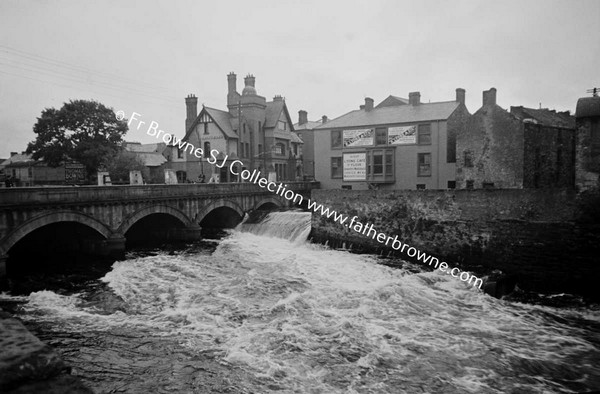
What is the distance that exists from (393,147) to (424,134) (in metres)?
2.97

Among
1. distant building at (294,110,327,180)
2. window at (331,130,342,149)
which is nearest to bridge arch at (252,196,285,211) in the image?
window at (331,130,342,149)

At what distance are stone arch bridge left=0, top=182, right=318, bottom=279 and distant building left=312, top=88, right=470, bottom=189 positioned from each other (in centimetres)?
827

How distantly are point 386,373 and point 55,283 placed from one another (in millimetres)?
17469

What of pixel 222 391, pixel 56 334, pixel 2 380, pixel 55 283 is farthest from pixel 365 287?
pixel 2 380

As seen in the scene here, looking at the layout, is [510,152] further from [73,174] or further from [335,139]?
[73,174]

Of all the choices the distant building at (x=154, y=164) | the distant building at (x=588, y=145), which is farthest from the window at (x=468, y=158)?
the distant building at (x=154, y=164)

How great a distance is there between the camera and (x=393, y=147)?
1489 inches

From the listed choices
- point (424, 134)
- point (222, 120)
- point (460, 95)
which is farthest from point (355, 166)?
point (222, 120)

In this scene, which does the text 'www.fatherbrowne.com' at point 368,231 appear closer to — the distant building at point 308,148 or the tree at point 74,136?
the tree at point 74,136

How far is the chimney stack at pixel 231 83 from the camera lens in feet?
192

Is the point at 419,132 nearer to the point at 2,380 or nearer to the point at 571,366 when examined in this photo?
the point at 571,366

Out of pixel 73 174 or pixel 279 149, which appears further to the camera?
pixel 279 149

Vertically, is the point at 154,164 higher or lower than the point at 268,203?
higher

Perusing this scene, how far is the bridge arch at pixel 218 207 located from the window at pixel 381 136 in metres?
14.5
